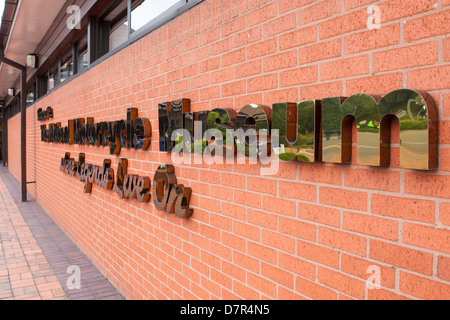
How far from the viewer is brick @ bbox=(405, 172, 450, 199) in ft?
4.30

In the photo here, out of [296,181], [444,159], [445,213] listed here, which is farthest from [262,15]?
[445,213]

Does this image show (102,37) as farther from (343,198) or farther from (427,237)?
(427,237)

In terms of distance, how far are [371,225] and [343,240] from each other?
0.52ft

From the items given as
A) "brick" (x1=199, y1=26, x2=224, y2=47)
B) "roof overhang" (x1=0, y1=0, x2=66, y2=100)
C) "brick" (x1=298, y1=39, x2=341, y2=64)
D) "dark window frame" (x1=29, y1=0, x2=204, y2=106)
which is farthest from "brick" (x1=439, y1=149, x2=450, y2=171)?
"roof overhang" (x1=0, y1=0, x2=66, y2=100)

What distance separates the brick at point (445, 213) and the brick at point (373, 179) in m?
0.17

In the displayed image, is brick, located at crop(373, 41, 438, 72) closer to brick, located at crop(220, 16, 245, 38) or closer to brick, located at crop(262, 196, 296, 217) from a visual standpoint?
brick, located at crop(262, 196, 296, 217)

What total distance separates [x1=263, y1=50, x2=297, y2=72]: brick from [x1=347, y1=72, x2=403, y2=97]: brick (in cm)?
37

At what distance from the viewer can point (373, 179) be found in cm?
153

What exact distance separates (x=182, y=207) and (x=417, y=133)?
1.79m

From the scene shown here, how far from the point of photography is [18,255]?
209 inches

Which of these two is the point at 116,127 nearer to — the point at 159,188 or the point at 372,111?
the point at 159,188

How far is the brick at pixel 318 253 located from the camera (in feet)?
5.58

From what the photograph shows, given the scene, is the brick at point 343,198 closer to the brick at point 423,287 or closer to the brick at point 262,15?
the brick at point 423,287

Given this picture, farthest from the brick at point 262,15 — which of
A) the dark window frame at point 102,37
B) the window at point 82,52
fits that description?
the window at point 82,52
